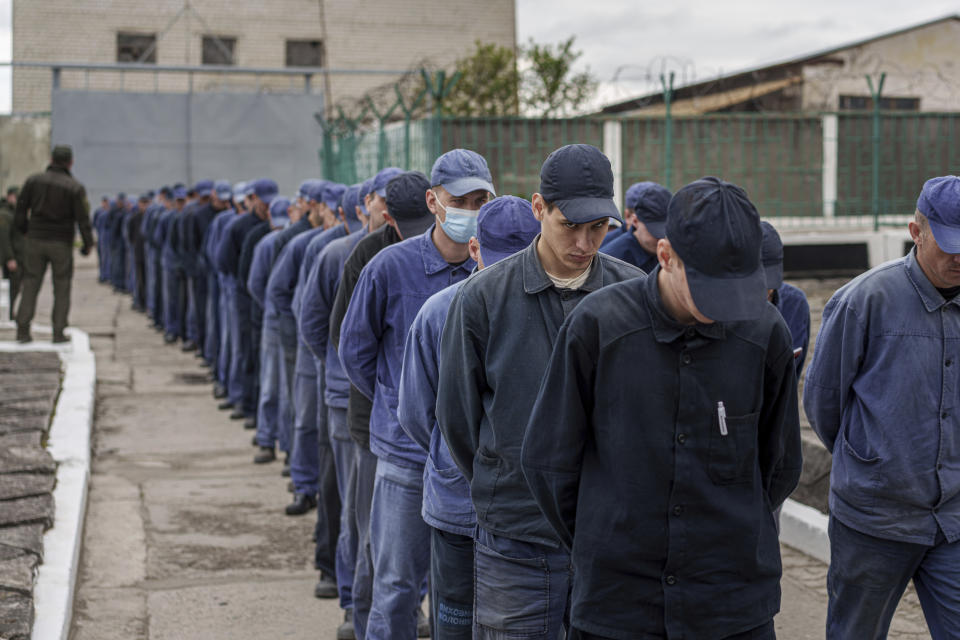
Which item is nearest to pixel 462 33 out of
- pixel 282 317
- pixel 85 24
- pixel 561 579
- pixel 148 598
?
pixel 85 24

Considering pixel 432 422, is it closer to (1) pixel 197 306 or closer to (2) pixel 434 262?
(2) pixel 434 262

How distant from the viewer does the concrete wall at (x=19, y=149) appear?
3309 cm

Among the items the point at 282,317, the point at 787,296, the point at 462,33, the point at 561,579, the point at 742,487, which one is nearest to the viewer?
the point at 742,487

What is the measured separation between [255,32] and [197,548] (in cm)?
3076

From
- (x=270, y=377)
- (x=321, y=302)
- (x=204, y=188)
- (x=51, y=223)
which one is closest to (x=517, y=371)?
(x=321, y=302)

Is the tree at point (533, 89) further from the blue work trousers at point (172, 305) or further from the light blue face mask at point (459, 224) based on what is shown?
the light blue face mask at point (459, 224)

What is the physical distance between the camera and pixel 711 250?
2600 mm

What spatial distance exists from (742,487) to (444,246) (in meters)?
2.06

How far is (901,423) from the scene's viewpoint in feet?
12.6

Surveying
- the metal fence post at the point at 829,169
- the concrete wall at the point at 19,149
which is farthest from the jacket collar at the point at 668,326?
the concrete wall at the point at 19,149

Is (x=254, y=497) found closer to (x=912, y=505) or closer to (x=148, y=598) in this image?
(x=148, y=598)

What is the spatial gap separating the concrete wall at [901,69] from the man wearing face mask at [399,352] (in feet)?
64.3

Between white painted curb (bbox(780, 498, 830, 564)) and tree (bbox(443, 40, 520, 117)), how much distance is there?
10650mm

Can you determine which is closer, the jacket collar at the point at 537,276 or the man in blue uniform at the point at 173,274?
the jacket collar at the point at 537,276
